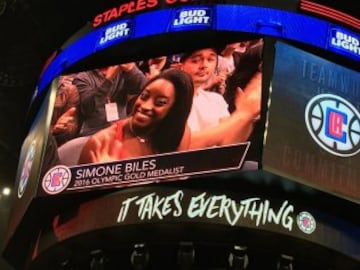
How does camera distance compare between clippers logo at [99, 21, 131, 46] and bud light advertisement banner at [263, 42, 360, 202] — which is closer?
bud light advertisement banner at [263, 42, 360, 202]

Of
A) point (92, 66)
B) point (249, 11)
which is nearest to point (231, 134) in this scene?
point (249, 11)

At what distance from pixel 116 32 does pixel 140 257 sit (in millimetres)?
3409

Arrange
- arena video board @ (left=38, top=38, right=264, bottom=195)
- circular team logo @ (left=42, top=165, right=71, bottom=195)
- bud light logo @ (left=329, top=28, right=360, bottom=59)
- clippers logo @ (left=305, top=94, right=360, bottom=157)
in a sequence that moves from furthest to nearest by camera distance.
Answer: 1. bud light logo @ (left=329, top=28, right=360, bottom=59)
2. circular team logo @ (left=42, top=165, right=71, bottom=195)
3. clippers logo @ (left=305, top=94, right=360, bottom=157)
4. arena video board @ (left=38, top=38, right=264, bottom=195)

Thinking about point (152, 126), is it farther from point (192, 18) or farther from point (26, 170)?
point (26, 170)

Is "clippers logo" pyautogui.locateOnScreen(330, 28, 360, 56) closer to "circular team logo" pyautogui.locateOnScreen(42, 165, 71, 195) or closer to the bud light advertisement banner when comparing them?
the bud light advertisement banner

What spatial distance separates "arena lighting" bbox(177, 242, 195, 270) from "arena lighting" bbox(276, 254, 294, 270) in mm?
1098

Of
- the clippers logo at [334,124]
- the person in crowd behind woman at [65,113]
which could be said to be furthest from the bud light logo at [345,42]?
the person in crowd behind woman at [65,113]

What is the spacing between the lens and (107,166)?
10734 millimetres

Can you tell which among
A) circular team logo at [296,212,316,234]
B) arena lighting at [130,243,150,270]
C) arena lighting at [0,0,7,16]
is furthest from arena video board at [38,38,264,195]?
arena lighting at [0,0,7,16]

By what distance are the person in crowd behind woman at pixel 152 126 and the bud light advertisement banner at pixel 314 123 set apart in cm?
116

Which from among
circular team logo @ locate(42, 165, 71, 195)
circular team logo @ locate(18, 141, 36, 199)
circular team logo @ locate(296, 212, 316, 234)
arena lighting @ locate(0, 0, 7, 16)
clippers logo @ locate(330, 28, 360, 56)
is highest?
clippers logo @ locate(330, 28, 360, 56)

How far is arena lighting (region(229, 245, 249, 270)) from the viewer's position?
32.9ft

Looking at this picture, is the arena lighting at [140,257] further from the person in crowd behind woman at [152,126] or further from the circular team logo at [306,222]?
the circular team logo at [306,222]

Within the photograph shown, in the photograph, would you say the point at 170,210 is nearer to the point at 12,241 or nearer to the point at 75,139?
the point at 75,139
